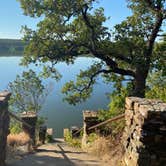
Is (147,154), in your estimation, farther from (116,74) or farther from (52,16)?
(116,74)

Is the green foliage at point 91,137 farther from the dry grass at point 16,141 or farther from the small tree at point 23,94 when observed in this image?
the small tree at point 23,94

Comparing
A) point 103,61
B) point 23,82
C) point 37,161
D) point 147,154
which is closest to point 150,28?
point 103,61

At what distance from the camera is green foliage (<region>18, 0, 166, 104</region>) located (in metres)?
15.3

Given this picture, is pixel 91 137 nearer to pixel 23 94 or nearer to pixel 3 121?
pixel 3 121

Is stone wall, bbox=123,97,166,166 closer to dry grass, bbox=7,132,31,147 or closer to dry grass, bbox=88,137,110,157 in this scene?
dry grass, bbox=88,137,110,157

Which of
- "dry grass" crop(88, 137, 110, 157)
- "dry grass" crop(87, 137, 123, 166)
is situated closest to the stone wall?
"dry grass" crop(87, 137, 123, 166)

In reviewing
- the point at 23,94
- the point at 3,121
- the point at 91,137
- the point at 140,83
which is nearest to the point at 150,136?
the point at 3,121

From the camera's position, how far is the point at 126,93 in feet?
55.6

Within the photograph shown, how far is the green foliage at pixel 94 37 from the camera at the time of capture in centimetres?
1527

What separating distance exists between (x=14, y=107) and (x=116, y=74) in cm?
1823

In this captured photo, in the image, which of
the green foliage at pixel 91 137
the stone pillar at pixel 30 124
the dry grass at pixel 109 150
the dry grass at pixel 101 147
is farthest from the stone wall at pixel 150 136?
the stone pillar at pixel 30 124

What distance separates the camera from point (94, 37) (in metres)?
15.7

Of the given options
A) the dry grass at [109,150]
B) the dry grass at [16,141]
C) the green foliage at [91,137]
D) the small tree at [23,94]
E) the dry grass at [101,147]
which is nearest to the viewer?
the dry grass at [109,150]

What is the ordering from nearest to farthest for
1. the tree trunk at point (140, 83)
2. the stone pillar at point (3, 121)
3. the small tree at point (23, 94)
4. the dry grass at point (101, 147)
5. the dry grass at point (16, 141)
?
the stone pillar at point (3, 121) < the dry grass at point (101, 147) < the dry grass at point (16, 141) < the tree trunk at point (140, 83) < the small tree at point (23, 94)
